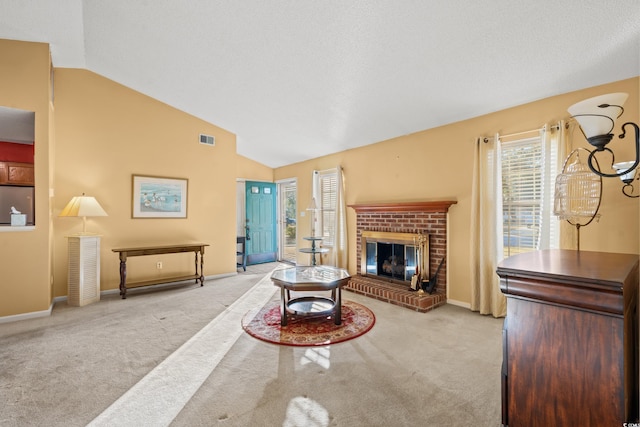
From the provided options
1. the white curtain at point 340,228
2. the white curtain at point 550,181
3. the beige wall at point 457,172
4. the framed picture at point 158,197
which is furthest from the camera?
the white curtain at point 340,228

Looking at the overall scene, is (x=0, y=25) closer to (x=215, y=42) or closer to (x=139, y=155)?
(x=139, y=155)

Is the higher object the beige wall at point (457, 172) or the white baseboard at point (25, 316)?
the beige wall at point (457, 172)

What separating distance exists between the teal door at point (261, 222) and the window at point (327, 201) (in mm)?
1842

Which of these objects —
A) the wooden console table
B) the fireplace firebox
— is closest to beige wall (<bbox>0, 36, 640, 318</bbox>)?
the wooden console table

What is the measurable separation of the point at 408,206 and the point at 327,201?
2.22 m

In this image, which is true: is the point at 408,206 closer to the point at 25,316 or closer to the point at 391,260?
the point at 391,260

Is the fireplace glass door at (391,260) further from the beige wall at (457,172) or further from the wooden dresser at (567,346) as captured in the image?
the wooden dresser at (567,346)

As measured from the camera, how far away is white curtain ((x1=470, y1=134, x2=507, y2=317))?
3.60m

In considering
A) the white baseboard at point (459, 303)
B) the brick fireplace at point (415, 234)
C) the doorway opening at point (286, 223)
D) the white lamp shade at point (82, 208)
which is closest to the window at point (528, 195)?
the brick fireplace at point (415, 234)

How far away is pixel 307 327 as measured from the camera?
10.8ft

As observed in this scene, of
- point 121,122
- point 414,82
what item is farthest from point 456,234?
point 121,122

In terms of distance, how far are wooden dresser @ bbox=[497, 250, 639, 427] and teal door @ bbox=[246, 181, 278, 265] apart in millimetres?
6512

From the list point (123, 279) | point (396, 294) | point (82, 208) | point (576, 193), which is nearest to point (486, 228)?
point (576, 193)

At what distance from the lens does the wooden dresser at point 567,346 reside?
0.94m
